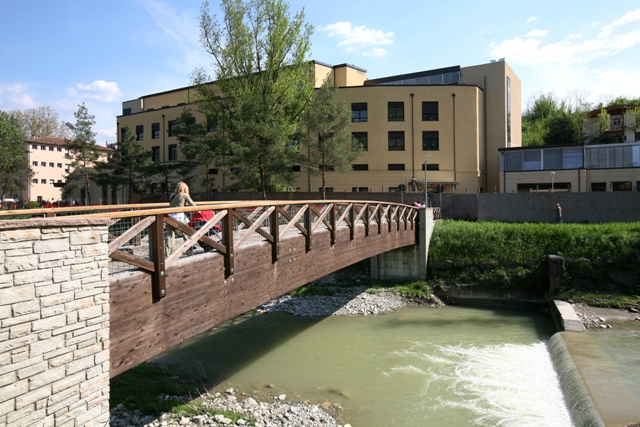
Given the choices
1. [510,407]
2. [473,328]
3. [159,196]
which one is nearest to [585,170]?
[473,328]

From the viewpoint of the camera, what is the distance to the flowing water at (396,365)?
10.0 metres

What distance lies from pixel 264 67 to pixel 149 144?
77.9 feet

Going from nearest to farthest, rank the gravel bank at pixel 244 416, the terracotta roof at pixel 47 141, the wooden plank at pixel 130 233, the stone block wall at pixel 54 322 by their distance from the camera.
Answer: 1. the stone block wall at pixel 54 322
2. the wooden plank at pixel 130 233
3. the gravel bank at pixel 244 416
4. the terracotta roof at pixel 47 141

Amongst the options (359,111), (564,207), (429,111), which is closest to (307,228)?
(564,207)

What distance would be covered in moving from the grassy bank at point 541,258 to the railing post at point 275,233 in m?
14.0

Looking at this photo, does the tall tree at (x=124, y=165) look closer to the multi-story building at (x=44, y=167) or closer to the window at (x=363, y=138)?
the window at (x=363, y=138)

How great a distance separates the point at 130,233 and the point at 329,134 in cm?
2947

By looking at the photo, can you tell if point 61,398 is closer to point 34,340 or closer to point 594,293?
point 34,340

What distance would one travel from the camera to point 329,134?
3403 cm

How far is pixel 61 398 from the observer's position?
4551mm

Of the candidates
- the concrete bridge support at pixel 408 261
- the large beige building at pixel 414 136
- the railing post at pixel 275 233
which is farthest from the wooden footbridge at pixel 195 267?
the large beige building at pixel 414 136

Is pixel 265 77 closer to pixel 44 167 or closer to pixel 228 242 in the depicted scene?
pixel 228 242

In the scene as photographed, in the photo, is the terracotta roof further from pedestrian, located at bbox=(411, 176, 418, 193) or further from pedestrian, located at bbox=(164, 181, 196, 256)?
pedestrian, located at bbox=(164, 181, 196, 256)

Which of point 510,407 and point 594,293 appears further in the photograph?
point 594,293
